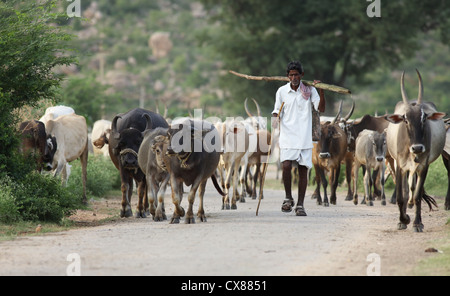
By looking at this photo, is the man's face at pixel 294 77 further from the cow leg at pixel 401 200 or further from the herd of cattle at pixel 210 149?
the cow leg at pixel 401 200

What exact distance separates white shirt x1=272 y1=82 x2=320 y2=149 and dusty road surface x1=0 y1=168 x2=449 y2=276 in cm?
111

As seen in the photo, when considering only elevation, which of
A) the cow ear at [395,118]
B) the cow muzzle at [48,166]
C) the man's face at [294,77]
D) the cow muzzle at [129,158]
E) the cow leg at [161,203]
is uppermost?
the man's face at [294,77]

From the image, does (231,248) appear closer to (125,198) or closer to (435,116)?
(435,116)

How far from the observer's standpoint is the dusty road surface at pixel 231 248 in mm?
7680

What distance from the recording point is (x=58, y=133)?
51.1 feet

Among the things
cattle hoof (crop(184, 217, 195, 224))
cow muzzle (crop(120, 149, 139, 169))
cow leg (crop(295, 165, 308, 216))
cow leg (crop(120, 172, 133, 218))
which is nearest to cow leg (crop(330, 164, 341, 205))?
cow leg (crop(295, 165, 308, 216))

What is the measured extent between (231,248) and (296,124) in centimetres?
420

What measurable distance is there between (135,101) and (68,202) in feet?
172

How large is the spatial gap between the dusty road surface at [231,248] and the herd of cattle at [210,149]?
0.60 metres

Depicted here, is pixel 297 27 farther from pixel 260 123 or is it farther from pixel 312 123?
pixel 312 123

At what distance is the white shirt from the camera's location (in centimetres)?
1265

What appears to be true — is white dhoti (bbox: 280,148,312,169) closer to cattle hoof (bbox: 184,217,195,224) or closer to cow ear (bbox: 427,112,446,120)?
cattle hoof (bbox: 184,217,195,224)

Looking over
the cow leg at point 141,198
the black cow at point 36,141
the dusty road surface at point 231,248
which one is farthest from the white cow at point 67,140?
the dusty road surface at point 231,248

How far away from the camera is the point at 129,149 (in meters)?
13.2
